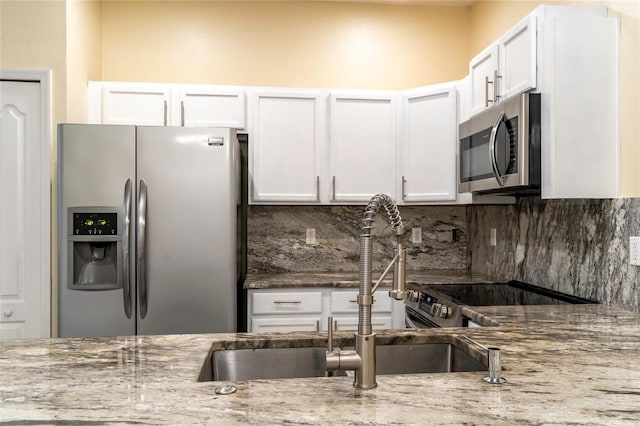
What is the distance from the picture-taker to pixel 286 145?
10.4 ft

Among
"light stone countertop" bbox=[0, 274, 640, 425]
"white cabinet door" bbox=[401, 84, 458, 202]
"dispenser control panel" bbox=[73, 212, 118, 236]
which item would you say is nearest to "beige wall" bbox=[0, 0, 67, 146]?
"dispenser control panel" bbox=[73, 212, 118, 236]

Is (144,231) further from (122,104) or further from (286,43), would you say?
(286,43)

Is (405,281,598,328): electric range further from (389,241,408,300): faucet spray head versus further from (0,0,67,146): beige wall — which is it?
(0,0,67,146): beige wall

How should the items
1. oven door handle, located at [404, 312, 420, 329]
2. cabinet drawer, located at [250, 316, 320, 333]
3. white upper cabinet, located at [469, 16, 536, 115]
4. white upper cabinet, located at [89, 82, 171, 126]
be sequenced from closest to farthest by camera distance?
1. white upper cabinet, located at [469, 16, 536, 115]
2. oven door handle, located at [404, 312, 420, 329]
3. cabinet drawer, located at [250, 316, 320, 333]
4. white upper cabinet, located at [89, 82, 171, 126]

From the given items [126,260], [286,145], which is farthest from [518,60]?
[126,260]

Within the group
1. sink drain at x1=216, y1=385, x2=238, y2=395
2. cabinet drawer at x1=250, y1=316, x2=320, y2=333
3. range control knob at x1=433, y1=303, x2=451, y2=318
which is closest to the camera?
sink drain at x1=216, y1=385, x2=238, y2=395

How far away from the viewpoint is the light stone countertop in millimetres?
851

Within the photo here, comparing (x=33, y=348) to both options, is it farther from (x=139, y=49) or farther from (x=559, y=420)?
(x=139, y=49)

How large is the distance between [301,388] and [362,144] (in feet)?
7.91

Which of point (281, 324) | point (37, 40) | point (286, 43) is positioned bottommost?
point (281, 324)

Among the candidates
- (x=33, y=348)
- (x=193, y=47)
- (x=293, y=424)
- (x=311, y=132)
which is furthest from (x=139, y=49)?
(x=293, y=424)

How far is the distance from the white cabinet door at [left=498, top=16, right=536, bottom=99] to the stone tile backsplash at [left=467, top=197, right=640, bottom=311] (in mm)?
635

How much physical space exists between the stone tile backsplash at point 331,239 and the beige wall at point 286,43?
38.1 inches

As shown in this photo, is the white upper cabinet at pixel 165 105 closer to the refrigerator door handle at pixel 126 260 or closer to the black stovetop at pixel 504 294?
the refrigerator door handle at pixel 126 260
